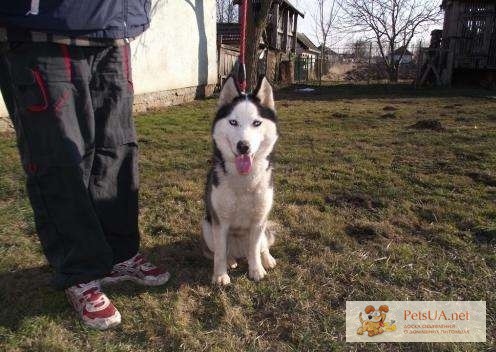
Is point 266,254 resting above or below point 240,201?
below

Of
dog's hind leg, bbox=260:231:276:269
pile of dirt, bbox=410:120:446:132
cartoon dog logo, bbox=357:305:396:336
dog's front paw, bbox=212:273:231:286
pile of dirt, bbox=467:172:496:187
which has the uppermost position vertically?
pile of dirt, bbox=410:120:446:132

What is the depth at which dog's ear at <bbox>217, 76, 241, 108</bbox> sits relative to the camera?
242cm

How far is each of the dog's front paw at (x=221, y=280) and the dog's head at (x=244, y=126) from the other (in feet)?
2.29

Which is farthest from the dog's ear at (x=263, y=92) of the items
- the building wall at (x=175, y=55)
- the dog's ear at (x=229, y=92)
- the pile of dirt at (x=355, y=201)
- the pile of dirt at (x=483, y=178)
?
the building wall at (x=175, y=55)

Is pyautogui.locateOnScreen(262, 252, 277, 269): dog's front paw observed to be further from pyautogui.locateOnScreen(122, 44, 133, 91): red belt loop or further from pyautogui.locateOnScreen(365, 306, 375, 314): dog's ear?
pyautogui.locateOnScreen(122, 44, 133, 91): red belt loop

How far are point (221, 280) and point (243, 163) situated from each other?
779mm

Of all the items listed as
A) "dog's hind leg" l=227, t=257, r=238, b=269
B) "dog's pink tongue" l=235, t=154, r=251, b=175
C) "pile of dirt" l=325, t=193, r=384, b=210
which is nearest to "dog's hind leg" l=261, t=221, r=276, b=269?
"dog's hind leg" l=227, t=257, r=238, b=269

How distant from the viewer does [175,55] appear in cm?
991

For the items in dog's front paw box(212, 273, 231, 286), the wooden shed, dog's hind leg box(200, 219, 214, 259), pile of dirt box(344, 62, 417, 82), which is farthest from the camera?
pile of dirt box(344, 62, 417, 82)

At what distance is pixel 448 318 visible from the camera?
7.09ft

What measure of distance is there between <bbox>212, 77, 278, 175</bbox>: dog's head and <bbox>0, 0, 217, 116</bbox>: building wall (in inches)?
255

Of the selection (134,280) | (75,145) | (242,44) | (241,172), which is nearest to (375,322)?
(241,172)

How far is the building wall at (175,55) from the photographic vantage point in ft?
28.4

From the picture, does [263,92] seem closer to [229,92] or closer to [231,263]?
[229,92]
